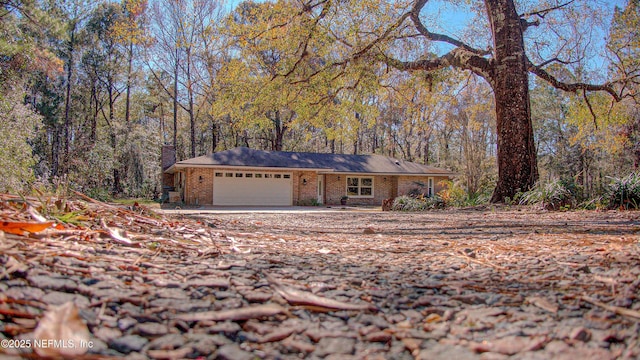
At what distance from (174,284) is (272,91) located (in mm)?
8035

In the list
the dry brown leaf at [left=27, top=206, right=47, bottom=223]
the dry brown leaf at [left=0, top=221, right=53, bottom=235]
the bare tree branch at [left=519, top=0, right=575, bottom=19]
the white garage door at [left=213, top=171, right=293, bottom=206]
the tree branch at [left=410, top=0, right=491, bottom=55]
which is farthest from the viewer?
the white garage door at [left=213, top=171, right=293, bottom=206]

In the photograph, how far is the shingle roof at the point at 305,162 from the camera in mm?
17969

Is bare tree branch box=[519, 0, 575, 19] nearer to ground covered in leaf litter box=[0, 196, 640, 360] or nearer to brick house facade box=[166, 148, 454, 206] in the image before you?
brick house facade box=[166, 148, 454, 206]

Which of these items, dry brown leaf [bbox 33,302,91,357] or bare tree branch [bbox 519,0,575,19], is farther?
bare tree branch [bbox 519,0,575,19]

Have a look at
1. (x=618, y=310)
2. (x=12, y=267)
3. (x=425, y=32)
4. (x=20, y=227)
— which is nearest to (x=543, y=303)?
(x=618, y=310)

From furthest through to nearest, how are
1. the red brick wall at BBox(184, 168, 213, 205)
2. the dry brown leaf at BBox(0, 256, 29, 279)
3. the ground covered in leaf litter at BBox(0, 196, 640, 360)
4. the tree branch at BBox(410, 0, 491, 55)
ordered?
the red brick wall at BBox(184, 168, 213, 205)
the tree branch at BBox(410, 0, 491, 55)
the dry brown leaf at BBox(0, 256, 29, 279)
the ground covered in leaf litter at BBox(0, 196, 640, 360)

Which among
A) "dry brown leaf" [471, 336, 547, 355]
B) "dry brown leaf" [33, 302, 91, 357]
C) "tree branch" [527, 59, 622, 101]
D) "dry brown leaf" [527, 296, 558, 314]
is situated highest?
"tree branch" [527, 59, 622, 101]

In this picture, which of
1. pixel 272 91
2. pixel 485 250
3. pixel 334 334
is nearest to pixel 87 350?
pixel 334 334

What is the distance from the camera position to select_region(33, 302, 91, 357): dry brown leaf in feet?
3.39

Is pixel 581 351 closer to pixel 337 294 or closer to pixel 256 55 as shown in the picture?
pixel 337 294

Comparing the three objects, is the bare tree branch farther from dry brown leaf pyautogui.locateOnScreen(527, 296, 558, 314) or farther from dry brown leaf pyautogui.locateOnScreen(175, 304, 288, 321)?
dry brown leaf pyautogui.locateOnScreen(175, 304, 288, 321)

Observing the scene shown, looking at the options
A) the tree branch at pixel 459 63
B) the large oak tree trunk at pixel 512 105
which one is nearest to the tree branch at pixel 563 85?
the tree branch at pixel 459 63

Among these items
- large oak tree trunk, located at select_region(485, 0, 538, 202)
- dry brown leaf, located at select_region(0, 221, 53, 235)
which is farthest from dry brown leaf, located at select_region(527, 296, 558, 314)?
large oak tree trunk, located at select_region(485, 0, 538, 202)

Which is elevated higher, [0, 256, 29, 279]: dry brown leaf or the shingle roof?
the shingle roof
